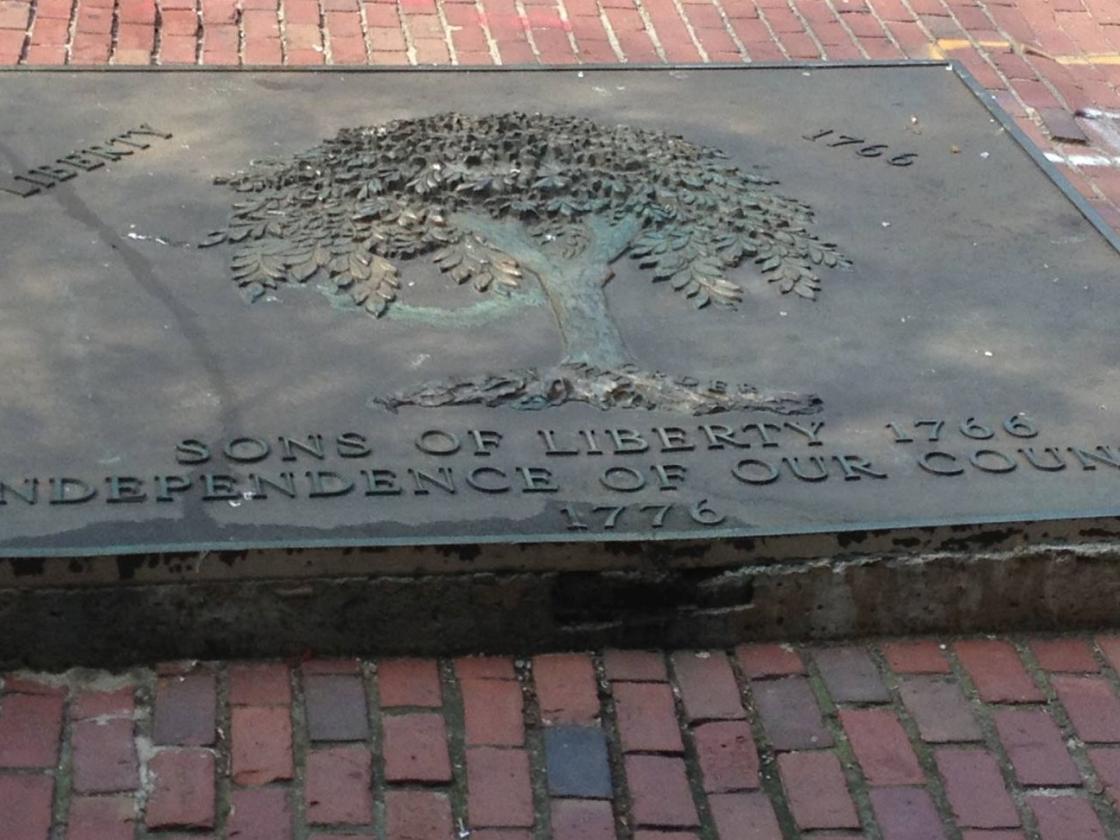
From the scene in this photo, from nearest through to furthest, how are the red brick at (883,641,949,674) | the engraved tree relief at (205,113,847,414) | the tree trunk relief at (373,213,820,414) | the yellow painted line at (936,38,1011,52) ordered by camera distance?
the red brick at (883,641,949,674), the tree trunk relief at (373,213,820,414), the engraved tree relief at (205,113,847,414), the yellow painted line at (936,38,1011,52)

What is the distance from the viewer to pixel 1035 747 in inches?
117

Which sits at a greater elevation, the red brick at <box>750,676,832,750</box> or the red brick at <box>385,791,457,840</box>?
the red brick at <box>750,676,832,750</box>

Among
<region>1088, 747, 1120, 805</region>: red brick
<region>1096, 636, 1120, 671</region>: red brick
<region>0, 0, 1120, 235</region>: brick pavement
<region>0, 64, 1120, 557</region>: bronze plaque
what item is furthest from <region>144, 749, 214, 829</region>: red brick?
<region>0, 0, 1120, 235</region>: brick pavement

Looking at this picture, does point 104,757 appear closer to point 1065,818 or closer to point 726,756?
point 726,756

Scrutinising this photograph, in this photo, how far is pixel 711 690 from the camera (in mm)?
3035

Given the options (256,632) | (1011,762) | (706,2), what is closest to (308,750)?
(256,632)

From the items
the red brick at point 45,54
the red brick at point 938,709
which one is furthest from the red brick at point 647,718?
the red brick at point 45,54

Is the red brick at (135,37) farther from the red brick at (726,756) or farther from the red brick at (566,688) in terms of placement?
the red brick at (726,756)

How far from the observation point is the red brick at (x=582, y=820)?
2.76 meters

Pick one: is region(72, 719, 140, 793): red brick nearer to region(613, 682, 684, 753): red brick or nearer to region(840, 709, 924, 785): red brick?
region(613, 682, 684, 753): red brick

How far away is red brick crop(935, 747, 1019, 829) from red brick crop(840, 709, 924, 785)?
0.05 meters

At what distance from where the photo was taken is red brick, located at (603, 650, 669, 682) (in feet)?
10.00

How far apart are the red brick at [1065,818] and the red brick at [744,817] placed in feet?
1.42

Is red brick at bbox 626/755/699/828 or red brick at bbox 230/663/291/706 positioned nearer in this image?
red brick at bbox 626/755/699/828
